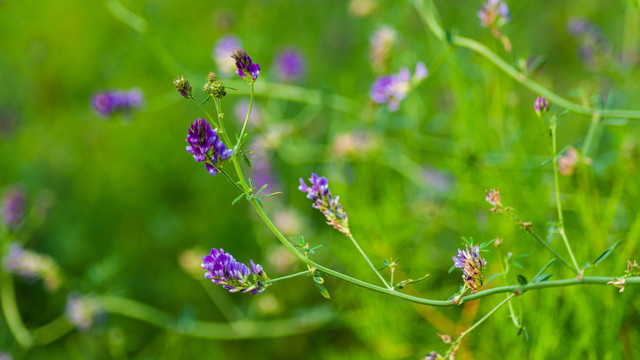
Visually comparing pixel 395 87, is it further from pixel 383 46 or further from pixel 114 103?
pixel 114 103

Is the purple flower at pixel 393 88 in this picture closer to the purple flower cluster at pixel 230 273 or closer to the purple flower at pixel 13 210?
the purple flower cluster at pixel 230 273

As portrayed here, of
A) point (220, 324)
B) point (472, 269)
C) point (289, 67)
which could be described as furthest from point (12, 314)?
point (472, 269)

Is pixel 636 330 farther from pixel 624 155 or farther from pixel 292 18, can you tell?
pixel 292 18

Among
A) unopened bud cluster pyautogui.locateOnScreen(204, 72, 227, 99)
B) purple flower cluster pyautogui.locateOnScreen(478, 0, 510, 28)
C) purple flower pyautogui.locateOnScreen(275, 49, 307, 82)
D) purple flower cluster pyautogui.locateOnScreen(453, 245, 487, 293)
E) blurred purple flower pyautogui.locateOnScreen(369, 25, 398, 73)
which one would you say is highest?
purple flower pyautogui.locateOnScreen(275, 49, 307, 82)

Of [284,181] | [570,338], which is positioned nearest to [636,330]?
[570,338]

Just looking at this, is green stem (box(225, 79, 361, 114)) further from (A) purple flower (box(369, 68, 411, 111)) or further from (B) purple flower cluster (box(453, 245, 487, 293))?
(B) purple flower cluster (box(453, 245, 487, 293))

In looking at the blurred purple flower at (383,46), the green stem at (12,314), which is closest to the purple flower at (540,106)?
the blurred purple flower at (383,46)

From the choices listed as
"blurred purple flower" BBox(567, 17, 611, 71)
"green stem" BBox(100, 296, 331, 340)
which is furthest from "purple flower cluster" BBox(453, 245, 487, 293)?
"blurred purple flower" BBox(567, 17, 611, 71)
